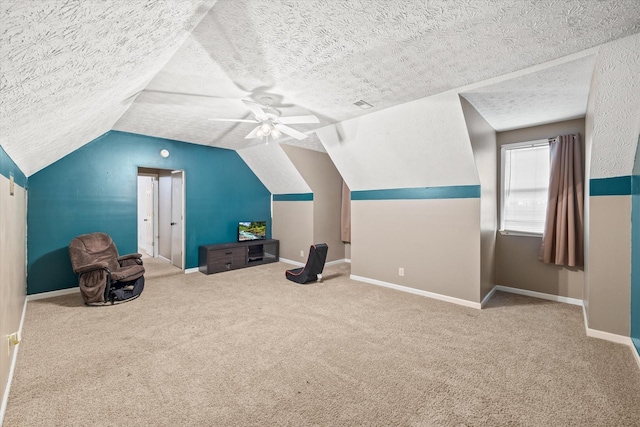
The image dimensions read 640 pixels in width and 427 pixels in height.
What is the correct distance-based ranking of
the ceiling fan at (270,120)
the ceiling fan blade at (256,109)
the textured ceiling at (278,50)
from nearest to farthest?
the textured ceiling at (278,50) → the ceiling fan blade at (256,109) → the ceiling fan at (270,120)

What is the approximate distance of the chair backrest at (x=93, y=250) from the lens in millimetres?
3881

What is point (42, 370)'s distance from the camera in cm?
229

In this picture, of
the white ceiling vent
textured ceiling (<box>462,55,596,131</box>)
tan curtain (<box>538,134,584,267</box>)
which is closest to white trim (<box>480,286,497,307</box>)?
tan curtain (<box>538,134,584,267</box>)

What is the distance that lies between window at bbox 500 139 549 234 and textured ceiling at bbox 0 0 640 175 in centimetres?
116

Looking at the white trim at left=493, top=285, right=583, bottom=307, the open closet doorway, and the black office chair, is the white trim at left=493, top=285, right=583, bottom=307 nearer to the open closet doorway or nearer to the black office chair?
the black office chair

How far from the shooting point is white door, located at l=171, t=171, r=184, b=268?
564 cm

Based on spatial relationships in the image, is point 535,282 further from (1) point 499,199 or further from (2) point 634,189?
(2) point 634,189

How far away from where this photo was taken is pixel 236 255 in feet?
19.3

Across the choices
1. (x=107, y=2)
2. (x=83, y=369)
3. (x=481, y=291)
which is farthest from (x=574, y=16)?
(x=83, y=369)

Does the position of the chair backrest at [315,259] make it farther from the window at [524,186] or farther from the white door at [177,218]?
the window at [524,186]

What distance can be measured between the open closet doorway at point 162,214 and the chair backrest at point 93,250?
137 cm

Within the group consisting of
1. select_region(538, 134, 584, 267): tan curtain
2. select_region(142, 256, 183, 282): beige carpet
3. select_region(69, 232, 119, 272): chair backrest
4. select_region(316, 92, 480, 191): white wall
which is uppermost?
select_region(316, 92, 480, 191): white wall

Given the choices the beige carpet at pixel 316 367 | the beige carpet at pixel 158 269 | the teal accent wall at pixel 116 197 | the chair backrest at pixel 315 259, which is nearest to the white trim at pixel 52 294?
the teal accent wall at pixel 116 197

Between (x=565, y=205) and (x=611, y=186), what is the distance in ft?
3.84
